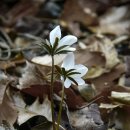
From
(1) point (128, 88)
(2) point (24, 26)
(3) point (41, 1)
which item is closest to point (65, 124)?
(1) point (128, 88)

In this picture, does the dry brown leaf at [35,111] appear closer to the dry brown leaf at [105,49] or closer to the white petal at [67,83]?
the white petal at [67,83]

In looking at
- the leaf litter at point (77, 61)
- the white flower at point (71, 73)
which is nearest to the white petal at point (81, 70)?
the white flower at point (71, 73)

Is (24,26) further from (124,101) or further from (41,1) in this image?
(124,101)

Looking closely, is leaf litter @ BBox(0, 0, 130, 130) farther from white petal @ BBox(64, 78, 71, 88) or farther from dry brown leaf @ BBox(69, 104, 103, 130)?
white petal @ BBox(64, 78, 71, 88)

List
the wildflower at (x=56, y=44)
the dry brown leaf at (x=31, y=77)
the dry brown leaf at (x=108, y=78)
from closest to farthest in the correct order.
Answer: the wildflower at (x=56, y=44)
the dry brown leaf at (x=31, y=77)
the dry brown leaf at (x=108, y=78)

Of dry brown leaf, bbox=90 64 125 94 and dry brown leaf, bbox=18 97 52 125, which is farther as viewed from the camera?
dry brown leaf, bbox=90 64 125 94

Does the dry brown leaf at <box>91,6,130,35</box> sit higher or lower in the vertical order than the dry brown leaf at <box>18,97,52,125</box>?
higher

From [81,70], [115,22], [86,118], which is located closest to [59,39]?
[81,70]

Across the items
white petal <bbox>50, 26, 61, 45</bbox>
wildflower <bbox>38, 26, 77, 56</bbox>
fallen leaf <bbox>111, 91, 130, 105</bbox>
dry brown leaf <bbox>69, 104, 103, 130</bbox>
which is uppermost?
white petal <bbox>50, 26, 61, 45</bbox>

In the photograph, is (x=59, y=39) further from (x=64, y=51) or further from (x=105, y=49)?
(x=105, y=49)

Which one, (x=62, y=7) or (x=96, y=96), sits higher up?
(x=62, y=7)

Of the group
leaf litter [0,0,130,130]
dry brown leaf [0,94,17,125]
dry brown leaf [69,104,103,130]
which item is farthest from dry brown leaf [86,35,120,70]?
dry brown leaf [0,94,17,125]
